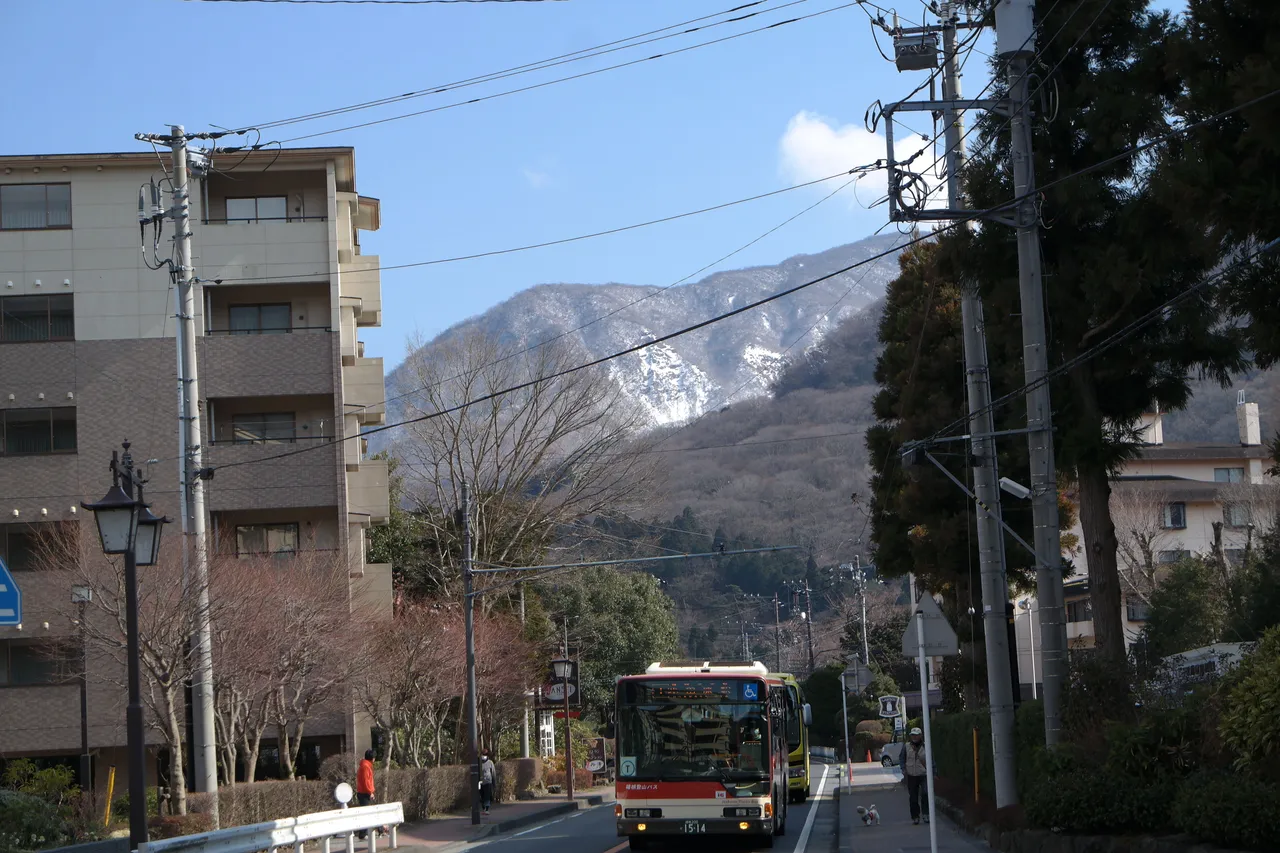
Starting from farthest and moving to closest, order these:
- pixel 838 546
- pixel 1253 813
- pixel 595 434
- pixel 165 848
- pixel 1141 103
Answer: pixel 838 546 → pixel 595 434 → pixel 1141 103 → pixel 165 848 → pixel 1253 813

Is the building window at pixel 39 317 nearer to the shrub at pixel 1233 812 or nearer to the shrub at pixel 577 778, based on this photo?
the shrub at pixel 577 778

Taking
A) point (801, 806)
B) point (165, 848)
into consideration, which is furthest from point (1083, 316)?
point (801, 806)

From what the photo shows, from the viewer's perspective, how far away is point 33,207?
138 ft

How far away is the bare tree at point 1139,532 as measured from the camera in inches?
2084

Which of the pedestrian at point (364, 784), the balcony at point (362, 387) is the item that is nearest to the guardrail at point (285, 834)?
the pedestrian at point (364, 784)

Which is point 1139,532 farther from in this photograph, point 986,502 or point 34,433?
point 34,433

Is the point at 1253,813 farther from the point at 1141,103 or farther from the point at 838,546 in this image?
the point at 838,546

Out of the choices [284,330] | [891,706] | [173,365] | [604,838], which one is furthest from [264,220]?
[891,706]

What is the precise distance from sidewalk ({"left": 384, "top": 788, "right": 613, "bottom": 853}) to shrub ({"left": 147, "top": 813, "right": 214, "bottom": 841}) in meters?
3.00

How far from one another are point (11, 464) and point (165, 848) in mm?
28644

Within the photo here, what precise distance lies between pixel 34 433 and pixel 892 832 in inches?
1104

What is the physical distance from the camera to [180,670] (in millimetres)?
27078

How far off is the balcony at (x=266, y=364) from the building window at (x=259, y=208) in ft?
13.4

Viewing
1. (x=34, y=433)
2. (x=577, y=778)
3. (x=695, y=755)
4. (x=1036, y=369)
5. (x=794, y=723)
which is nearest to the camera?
(x=1036, y=369)
